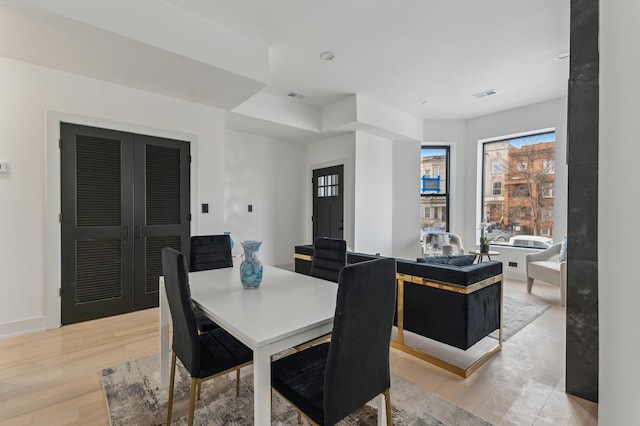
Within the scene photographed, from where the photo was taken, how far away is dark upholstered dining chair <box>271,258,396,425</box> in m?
1.17

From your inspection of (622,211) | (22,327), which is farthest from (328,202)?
(622,211)

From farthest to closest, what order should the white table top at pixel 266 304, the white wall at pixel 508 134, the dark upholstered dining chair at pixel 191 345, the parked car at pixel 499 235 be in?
the parked car at pixel 499 235
the white wall at pixel 508 134
the dark upholstered dining chair at pixel 191 345
the white table top at pixel 266 304

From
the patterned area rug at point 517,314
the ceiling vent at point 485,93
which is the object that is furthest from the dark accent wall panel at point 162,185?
the ceiling vent at point 485,93

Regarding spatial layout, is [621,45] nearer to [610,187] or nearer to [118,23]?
[610,187]

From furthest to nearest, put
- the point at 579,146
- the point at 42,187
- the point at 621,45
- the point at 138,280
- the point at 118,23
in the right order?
the point at 138,280
the point at 42,187
the point at 118,23
the point at 579,146
the point at 621,45

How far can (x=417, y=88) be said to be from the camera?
450 centimetres

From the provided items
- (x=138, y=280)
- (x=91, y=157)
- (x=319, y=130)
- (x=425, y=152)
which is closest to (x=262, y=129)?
(x=319, y=130)

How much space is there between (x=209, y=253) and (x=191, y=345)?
1365mm

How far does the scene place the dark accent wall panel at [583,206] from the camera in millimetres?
1931

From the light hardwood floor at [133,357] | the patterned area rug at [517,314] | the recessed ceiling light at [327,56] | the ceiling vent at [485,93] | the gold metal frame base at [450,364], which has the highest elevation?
the ceiling vent at [485,93]

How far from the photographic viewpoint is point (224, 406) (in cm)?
187

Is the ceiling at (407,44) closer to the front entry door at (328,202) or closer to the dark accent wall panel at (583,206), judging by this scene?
the dark accent wall panel at (583,206)

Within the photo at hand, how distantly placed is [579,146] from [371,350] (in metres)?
1.96

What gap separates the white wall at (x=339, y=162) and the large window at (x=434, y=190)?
186cm
